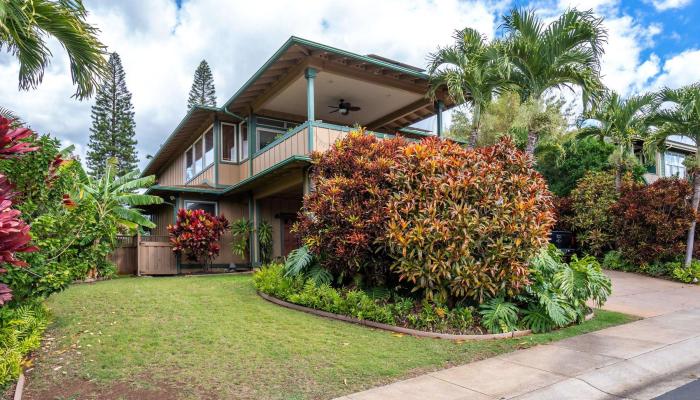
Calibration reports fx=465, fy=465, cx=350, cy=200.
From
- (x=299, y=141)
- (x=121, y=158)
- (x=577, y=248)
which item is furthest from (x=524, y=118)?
(x=121, y=158)

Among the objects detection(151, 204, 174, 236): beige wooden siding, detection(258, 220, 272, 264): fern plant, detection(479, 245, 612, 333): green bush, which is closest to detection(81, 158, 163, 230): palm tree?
detection(151, 204, 174, 236): beige wooden siding

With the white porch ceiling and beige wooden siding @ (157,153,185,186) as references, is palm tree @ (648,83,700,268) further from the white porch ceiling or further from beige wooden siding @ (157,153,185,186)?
beige wooden siding @ (157,153,185,186)

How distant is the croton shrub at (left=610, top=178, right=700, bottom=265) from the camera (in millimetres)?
13711

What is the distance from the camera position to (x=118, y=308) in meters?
7.93

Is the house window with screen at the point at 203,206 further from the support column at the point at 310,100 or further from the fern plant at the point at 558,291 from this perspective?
the fern plant at the point at 558,291

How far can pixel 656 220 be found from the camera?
13.8 metres

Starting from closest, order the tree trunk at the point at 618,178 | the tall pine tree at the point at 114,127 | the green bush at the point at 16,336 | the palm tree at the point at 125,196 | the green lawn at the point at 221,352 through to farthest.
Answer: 1. the green bush at the point at 16,336
2. the green lawn at the point at 221,352
3. the palm tree at the point at 125,196
4. the tree trunk at the point at 618,178
5. the tall pine tree at the point at 114,127

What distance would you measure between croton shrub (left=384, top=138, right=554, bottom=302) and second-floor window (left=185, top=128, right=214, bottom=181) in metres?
12.1

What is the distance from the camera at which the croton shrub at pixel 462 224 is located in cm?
712

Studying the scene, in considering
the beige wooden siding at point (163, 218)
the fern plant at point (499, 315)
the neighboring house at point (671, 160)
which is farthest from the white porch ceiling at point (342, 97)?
the neighboring house at point (671, 160)

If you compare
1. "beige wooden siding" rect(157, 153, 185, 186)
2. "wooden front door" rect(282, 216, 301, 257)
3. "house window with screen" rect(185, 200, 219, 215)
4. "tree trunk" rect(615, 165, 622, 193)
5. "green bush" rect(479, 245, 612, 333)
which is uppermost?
"beige wooden siding" rect(157, 153, 185, 186)

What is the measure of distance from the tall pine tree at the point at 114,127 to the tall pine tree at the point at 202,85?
5.38 m

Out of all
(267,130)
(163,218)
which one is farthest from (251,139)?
(163,218)

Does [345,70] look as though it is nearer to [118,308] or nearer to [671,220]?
[118,308]
